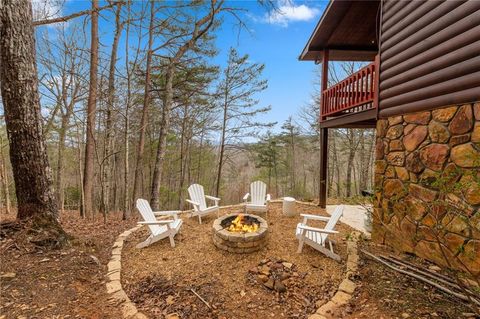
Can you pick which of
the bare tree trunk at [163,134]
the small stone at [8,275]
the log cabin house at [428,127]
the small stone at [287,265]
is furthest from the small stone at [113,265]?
the bare tree trunk at [163,134]

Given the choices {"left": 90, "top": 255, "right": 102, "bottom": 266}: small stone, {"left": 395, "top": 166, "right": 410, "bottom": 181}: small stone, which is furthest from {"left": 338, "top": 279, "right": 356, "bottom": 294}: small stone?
{"left": 90, "top": 255, "right": 102, "bottom": 266}: small stone

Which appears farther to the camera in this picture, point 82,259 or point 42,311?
point 82,259

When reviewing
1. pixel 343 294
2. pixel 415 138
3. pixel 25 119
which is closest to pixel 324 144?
pixel 415 138

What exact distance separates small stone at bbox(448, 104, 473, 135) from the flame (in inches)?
105

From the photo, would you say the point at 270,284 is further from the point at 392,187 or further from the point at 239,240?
the point at 392,187

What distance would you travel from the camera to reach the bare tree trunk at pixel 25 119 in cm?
256

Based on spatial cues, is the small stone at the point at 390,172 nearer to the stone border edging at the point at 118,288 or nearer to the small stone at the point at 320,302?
the small stone at the point at 320,302

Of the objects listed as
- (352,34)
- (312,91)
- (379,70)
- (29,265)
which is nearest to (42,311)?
(29,265)

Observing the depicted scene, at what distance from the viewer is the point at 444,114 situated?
2.44 meters

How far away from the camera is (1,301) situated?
1.99m

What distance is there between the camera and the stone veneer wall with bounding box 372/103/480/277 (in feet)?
7.05

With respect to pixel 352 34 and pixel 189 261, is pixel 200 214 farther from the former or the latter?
pixel 352 34

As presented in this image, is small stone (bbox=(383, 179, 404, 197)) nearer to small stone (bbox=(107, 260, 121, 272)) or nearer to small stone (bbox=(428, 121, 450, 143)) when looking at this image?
small stone (bbox=(428, 121, 450, 143))

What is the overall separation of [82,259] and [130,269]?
0.60 meters
